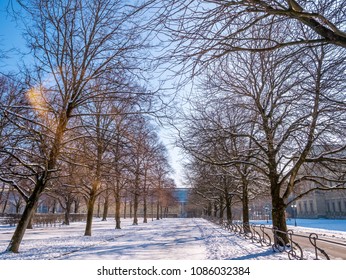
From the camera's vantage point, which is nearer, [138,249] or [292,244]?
[292,244]

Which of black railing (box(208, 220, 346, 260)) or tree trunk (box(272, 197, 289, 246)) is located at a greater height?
tree trunk (box(272, 197, 289, 246))

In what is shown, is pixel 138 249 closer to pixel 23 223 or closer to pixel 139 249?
pixel 139 249

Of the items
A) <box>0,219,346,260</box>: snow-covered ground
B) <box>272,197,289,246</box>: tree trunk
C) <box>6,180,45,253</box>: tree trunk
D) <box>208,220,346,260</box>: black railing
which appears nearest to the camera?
<box>208,220,346,260</box>: black railing

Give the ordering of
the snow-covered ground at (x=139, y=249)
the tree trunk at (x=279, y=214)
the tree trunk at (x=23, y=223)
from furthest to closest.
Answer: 1. the tree trunk at (x=279, y=214)
2. the tree trunk at (x=23, y=223)
3. the snow-covered ground at (x=139, y=249)

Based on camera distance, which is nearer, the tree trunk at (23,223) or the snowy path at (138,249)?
the snowy path at (138,249)

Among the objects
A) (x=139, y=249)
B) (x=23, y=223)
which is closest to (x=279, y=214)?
(x=139, y=249)

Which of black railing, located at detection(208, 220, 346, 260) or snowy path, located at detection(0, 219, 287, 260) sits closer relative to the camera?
black railing, located at detection(208, 220, 346, 260)

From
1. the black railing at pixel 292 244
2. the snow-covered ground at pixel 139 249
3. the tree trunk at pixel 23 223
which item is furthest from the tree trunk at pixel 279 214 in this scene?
the tree trunk at pixel 23 223

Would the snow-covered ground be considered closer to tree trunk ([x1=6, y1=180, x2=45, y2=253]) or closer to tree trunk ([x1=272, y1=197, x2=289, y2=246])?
tree trunk ([x1=6, y1=180, x2=45, y2=253])

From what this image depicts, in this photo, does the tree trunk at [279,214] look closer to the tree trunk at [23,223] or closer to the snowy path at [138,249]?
the snowy path at [138,249]

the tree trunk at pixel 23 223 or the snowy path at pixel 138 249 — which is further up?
the tree trunk at pixel 23 223

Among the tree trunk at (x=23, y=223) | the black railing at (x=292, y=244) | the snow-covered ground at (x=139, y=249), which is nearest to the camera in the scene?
the black railing at (x=292, y=244)

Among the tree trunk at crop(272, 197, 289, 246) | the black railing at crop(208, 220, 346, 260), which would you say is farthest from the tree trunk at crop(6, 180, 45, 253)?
the tree trunk at crop(272, 197, 289, 246)

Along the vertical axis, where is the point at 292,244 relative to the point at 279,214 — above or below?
below
